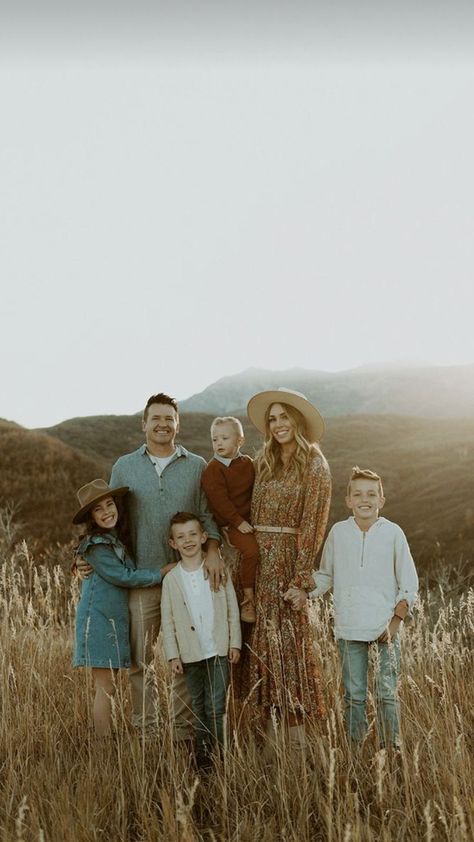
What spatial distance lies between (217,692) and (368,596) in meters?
0.99

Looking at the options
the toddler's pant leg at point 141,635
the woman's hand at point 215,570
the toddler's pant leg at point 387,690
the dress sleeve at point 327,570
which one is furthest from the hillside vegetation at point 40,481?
the toddler's pant leg at point 387,690

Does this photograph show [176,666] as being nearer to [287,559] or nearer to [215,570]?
[215,570]

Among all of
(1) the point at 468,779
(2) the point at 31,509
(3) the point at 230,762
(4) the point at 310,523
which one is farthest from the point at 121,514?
(2) the point at 31,509

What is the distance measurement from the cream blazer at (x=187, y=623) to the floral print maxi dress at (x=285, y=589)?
0.15 m

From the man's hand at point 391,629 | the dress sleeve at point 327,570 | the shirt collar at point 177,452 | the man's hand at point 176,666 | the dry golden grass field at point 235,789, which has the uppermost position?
the shirt collar at point 177,452

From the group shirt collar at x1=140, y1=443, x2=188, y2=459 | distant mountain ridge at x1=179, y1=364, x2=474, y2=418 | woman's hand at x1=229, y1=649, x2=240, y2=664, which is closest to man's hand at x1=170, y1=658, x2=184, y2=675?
woman's hand at x1=229, y1=649, x2=240, y2=664

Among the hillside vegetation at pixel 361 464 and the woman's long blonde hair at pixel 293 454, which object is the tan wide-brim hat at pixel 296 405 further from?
the hillside vegetation at pixel 361 464

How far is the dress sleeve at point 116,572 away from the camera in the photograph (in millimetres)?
4398

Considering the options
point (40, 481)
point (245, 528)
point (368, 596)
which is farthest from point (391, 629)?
point (40, 481)

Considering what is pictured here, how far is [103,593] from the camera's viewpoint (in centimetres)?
450

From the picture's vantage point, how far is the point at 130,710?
5.00 metres

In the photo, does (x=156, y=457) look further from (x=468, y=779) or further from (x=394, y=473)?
(x=394, y=473)

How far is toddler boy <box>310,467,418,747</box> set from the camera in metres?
4.00

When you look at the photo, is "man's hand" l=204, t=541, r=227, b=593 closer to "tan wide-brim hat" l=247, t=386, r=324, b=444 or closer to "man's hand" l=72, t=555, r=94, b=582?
"man's hand" l=72, t=555, r=94, b=582
